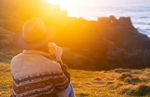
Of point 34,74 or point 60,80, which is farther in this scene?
point 60,80

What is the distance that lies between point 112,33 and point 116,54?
16542 millimetres

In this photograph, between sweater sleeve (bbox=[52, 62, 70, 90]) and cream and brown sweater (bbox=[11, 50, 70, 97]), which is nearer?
cream and brown sweater (bbox=[11, 50, 70, 97])

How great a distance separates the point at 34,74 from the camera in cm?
281

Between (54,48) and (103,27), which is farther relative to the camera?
(103,27)

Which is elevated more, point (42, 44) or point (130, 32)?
point (42, 44)

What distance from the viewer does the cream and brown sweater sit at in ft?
9.12

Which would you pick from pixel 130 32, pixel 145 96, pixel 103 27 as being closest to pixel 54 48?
pixel 145 96

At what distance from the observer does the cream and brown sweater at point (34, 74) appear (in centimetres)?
278

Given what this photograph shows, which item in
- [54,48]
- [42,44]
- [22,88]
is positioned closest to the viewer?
[22,88]

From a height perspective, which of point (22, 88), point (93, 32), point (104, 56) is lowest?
point (104, 56)

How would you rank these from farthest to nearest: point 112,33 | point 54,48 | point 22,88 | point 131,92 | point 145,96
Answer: point 112,33, point 131,92, point 145,96, point 54,48, point 22,88

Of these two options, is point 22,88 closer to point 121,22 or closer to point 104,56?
point 104,56

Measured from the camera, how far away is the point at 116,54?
51.5 m

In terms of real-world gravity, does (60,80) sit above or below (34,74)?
below
